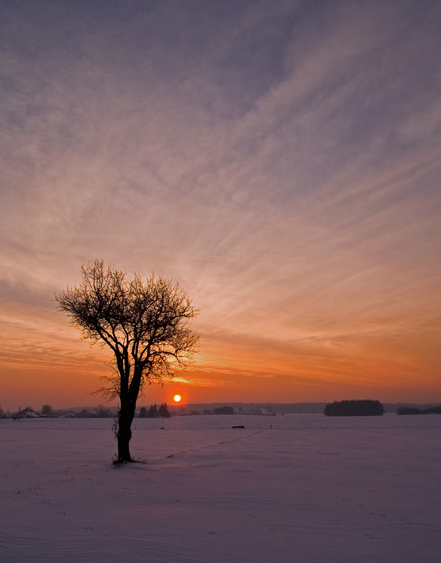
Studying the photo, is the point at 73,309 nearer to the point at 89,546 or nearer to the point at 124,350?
the point at 124,350

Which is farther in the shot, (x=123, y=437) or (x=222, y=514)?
(x=123, y=437)

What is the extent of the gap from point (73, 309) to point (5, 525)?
1705cm

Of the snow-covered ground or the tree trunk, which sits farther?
the tree trunk

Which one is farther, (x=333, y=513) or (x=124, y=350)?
(x=124, y=350)

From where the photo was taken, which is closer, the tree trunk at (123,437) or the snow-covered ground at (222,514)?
the snow-covered ground at (222,514)

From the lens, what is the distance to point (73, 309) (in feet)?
94.1

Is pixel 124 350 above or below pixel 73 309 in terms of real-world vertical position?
below

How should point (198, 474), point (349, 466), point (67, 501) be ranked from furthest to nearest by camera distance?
point (349, 466) < point (198, 474) < point (67, 501)

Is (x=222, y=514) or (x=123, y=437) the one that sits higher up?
(x=123, y=437)

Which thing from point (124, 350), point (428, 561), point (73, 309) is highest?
point (73, 309)

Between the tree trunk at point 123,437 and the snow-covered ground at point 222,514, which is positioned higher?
the tree trunk at point 123,437

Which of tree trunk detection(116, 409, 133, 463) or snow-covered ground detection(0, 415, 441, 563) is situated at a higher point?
tree trunk detection(116, 409, 133, 463)

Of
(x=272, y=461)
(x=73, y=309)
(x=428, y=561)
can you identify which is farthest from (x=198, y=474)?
(x=428, y=561)

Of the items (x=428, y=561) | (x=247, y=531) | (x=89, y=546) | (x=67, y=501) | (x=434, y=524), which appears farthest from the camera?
(x=67, y=501)
